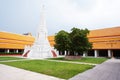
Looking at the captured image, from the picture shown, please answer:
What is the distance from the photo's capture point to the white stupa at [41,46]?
114 feet

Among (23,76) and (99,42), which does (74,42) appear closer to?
(99,42)

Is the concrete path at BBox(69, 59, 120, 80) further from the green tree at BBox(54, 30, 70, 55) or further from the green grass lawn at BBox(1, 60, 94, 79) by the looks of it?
the green tree at BBox(54, 30, 70, 55)

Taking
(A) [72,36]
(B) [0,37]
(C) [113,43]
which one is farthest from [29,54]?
(C) [113,43]

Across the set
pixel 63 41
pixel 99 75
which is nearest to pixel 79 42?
pixel 63 41

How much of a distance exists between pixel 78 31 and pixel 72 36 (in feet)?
6.55

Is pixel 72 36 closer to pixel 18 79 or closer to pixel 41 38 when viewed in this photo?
pixel 41 38

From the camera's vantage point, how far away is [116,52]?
1614 inches

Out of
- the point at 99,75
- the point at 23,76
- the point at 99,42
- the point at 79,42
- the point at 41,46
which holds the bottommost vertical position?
the point at 99,75

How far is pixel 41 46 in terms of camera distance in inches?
1385

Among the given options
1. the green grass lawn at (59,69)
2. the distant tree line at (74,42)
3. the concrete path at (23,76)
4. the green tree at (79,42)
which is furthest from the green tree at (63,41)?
the concrete path at (23,76)

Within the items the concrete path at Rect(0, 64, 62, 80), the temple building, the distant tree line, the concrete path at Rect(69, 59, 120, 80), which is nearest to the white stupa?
the distant tree line

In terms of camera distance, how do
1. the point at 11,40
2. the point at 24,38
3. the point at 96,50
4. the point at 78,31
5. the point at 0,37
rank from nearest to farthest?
the point at 78,31 → the point at 96,50 → the point at 0,37 → the point at 11,40 → the point at 24,38

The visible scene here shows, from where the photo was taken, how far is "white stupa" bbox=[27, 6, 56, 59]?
34728 millimetres

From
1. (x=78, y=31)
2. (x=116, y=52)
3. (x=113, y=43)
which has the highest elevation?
(x=78, y=31)
